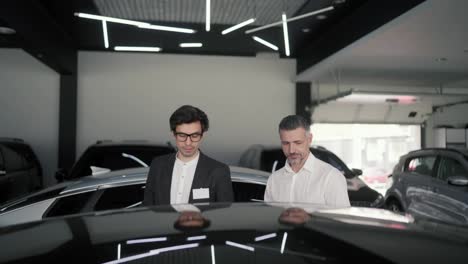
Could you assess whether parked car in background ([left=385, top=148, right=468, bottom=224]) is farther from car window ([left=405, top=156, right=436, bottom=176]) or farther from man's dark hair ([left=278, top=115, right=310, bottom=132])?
man's dark hair ([left=278, top=115, right=310, bottom=132])

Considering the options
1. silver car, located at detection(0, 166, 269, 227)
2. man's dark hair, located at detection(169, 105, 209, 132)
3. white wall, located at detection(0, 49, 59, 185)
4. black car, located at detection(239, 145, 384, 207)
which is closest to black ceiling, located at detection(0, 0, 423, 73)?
white wall, located at detection(0, 49, 59, 185)

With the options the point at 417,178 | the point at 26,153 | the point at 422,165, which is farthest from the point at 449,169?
the point at 26,153

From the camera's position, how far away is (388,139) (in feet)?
53.0

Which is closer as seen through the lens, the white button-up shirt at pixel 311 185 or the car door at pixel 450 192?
the white button-up shirt at pixel 311 185

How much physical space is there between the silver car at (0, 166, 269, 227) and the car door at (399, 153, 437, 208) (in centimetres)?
471

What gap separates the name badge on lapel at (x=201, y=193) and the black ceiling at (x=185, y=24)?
4609 mm

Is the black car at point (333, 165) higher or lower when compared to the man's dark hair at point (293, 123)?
lower

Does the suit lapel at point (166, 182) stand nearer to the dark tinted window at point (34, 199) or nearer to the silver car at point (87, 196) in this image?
the silver car at point (87, 196)

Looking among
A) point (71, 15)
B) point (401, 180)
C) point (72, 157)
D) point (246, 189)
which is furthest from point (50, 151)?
point (246, 189)

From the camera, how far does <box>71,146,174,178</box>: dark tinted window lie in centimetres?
627

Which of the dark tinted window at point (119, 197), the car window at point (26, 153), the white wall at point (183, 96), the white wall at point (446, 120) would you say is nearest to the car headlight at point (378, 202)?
the dark tinted window at point (119, 197)

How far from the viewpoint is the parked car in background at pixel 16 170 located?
7.30 m

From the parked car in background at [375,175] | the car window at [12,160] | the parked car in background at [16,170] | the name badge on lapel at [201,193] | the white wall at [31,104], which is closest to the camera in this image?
the name badge on lapel at [201,193]

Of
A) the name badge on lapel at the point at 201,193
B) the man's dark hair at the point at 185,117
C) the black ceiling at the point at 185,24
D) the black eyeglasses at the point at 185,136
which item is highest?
the black ceiling at the point at 185,24
